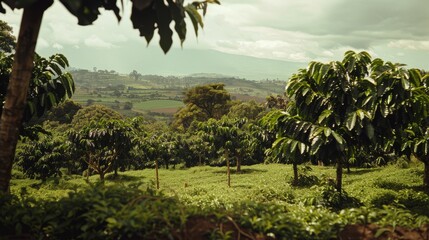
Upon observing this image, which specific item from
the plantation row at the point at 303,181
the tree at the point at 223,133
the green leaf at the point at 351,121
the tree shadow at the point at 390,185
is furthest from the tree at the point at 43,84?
the tree at the point at 223,133

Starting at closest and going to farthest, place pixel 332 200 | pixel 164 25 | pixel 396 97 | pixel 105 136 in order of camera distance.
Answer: pixel 164 25, pixel 396 97, pixel 332 200, pixel 105 136

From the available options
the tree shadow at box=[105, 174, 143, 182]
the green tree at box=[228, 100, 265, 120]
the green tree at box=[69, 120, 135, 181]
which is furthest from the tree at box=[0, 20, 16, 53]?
the green tree at box=[228, 100, 265, 120]

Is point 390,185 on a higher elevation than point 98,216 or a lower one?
lower

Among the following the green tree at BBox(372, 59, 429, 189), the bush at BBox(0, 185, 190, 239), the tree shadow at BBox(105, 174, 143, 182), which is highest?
the green tree at BBox(372, 59, 429, 189)

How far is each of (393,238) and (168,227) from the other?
336cm

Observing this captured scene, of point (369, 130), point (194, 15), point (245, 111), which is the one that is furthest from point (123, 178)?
point (245, 111)

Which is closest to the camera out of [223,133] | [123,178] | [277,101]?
[223,133]

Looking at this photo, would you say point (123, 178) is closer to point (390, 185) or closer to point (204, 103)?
point (390, 185)

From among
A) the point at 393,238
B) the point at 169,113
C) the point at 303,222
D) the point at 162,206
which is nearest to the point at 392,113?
the point at 393,238

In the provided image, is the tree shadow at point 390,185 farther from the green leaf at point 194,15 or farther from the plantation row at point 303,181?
the green leaf at point 194,15

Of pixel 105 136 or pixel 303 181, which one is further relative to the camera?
pixel 303 181

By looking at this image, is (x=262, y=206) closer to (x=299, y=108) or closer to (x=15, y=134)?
(x=15, y=134)

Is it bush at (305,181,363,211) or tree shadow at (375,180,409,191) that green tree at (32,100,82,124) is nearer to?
tree shadow at (375,180,409,191)

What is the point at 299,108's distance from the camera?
11.2m
